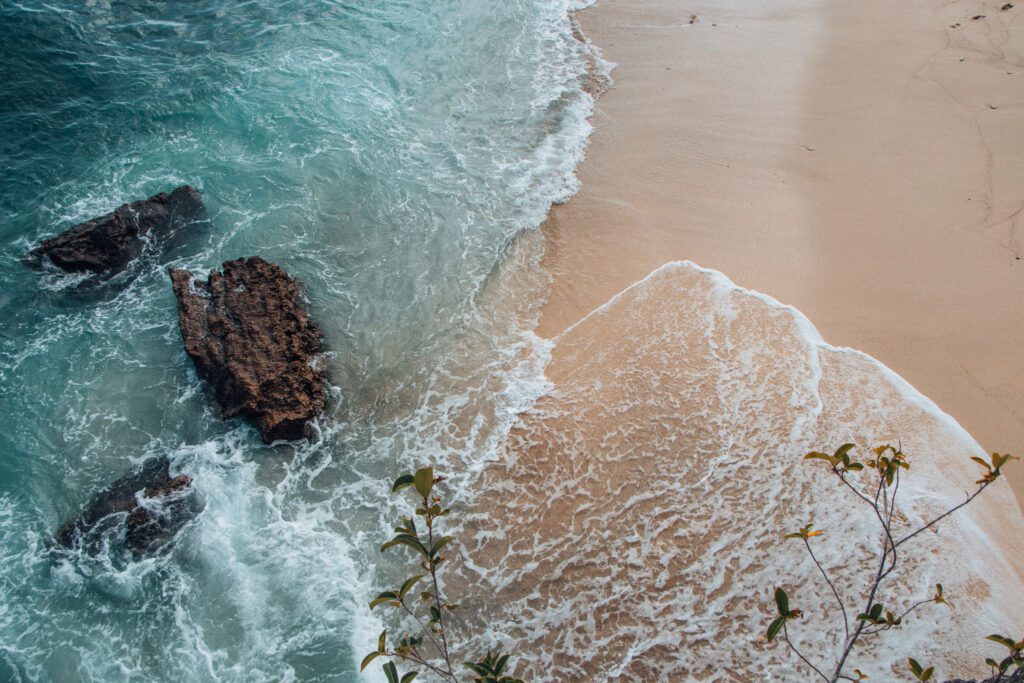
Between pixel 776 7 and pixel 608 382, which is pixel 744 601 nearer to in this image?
pixel 608 382

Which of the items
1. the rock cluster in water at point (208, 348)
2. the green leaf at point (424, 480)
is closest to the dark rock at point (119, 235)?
the rock cluster in water at point (208, 348)

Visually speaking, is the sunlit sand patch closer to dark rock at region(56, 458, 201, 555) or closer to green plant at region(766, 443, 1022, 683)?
green plant at region(766, 443, 1022, 683)

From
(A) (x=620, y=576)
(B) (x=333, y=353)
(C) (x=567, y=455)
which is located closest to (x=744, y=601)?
(A) (x=620, y=576)

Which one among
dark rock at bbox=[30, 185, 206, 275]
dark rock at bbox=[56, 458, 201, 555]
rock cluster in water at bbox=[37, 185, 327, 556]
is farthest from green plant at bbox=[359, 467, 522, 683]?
dark rock at bbox=[30, 185, 206, 275]

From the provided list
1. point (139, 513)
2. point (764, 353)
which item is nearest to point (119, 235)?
point (139, 513)

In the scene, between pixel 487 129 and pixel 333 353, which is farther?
pixel 487 129
